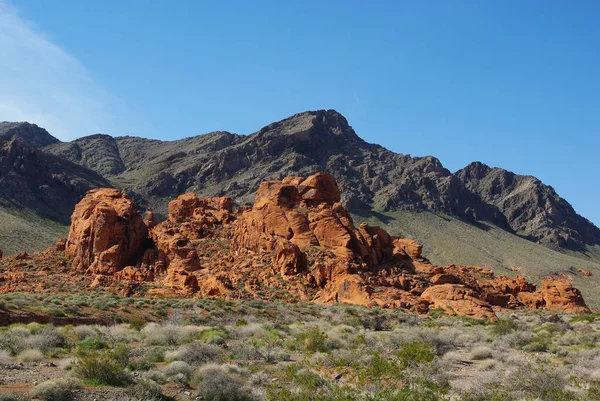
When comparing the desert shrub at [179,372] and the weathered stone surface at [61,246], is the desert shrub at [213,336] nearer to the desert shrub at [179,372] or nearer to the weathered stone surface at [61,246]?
the desert shrub at [179,372]

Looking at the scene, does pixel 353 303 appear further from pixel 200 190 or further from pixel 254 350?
pixel 200 190

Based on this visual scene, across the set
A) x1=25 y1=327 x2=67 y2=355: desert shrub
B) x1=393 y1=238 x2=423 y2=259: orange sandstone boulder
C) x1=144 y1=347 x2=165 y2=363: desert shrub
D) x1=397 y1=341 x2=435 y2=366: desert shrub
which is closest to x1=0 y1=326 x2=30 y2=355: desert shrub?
x1=25 y1=327 x2=67 y2=355: desert shrub

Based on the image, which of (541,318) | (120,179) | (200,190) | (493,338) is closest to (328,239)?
(541,318)

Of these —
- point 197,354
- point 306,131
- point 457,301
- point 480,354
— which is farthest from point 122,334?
point 306,131

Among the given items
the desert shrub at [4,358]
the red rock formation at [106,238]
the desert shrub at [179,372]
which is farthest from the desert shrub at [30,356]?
the red rock formation at [106,238]

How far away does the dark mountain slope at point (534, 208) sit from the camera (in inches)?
6073

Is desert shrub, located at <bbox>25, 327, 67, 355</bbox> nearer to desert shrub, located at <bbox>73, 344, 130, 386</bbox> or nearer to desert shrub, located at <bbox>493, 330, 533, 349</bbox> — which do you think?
desert shrub, located at <bbox>73, 344, 130, 386</bbox>

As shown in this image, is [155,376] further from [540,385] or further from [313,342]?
[540,385]

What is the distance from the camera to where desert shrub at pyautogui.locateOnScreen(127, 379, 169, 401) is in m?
11.6

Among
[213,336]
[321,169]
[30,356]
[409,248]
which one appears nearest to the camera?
[30,356]

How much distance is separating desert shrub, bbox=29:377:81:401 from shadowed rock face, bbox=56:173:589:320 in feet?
92.9

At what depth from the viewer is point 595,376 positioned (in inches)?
620

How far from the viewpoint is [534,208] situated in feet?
559

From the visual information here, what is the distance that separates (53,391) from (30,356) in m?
5.11
